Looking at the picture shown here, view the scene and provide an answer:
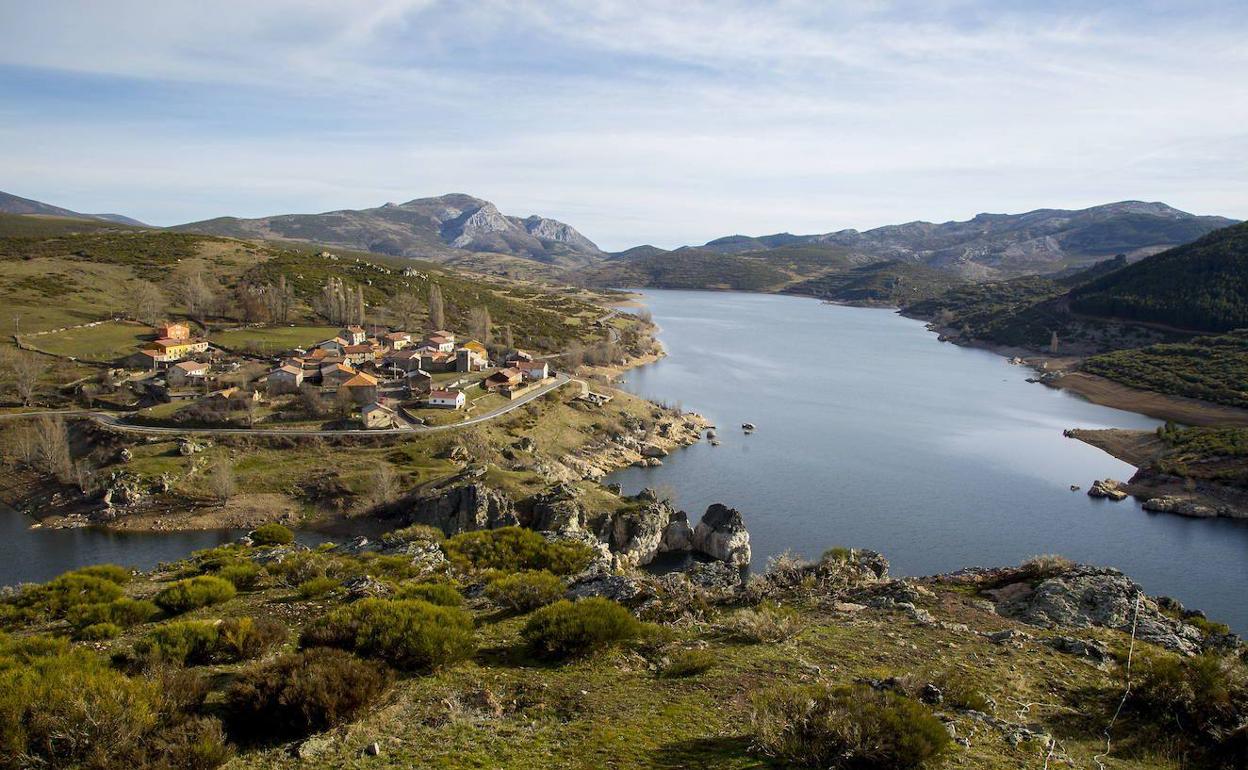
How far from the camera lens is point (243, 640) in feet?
26.6

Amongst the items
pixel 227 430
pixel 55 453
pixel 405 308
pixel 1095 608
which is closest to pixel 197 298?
pixel 405 308

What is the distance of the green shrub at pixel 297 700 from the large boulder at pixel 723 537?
2669 centimetres

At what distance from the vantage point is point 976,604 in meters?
12.6

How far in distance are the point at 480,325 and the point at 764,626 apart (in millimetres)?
74921

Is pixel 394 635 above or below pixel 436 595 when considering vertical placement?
above

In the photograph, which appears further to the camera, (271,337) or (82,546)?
(271,337)

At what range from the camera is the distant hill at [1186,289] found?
87.2 m

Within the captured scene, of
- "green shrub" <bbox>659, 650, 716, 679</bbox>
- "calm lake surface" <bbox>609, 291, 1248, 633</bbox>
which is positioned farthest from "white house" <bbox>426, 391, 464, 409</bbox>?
"green shrub" <bbox>659, 650, 716, 679</bbox>

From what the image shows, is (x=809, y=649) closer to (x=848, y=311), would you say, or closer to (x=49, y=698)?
(x=49, y=698)

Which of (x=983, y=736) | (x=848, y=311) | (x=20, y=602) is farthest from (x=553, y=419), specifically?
(x=848, y=311)

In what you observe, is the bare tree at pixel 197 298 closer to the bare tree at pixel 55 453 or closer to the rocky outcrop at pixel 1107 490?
the bare tree at pixel 55 453

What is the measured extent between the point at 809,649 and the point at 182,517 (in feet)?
124

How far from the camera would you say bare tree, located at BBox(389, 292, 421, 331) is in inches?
3282

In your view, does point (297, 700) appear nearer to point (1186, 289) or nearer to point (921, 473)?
point (921, 473)
